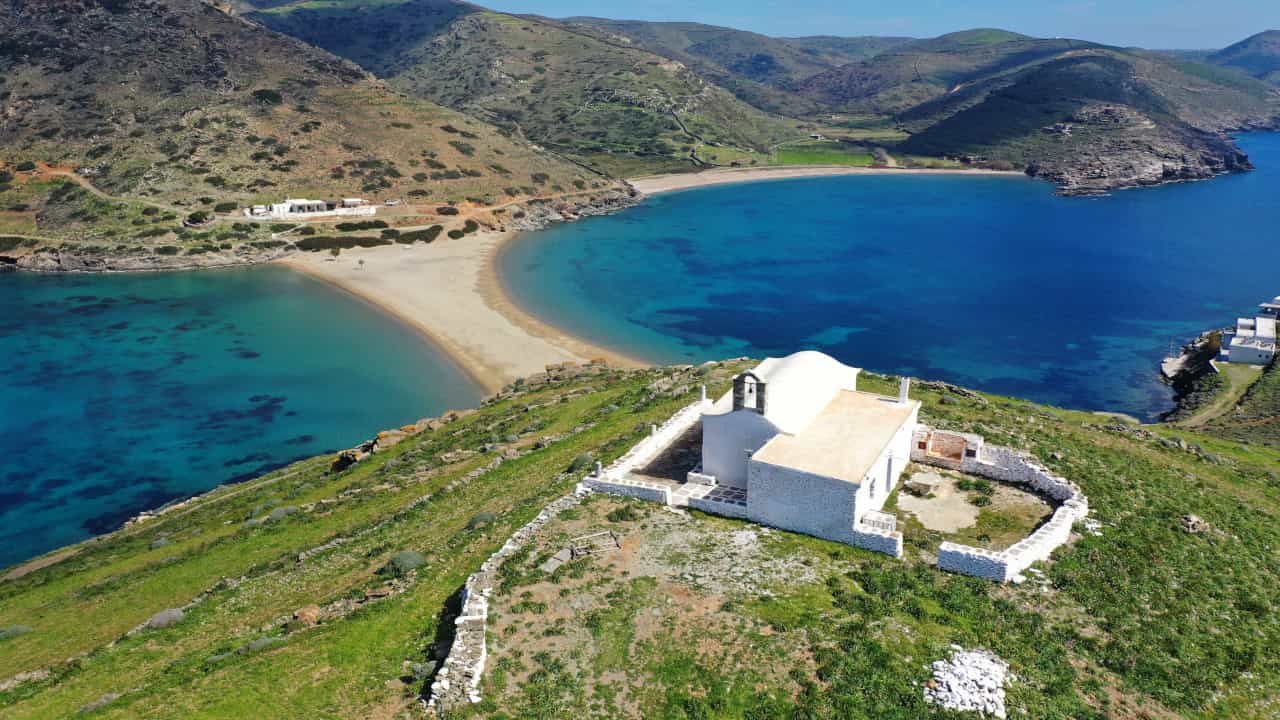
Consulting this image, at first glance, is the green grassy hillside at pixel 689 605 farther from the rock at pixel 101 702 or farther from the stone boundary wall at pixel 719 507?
the stone boundary wall at pixel 719 507

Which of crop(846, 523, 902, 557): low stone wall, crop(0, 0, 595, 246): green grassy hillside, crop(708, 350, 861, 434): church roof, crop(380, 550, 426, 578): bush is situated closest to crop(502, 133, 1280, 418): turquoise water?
crop(0, 0, 595, 246): green grassy hillside

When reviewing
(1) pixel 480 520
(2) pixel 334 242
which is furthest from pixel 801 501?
(2) pixel 334 242

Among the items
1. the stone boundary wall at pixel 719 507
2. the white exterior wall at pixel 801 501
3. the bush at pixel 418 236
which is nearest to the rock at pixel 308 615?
the stone boundary wall at pixel 719 507

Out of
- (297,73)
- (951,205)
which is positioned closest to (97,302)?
(297,73)

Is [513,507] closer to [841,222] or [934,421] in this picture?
[934,421]

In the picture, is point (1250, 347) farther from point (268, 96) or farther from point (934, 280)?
point (268, 96)

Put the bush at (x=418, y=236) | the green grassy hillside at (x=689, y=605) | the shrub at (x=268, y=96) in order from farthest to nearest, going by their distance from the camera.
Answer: the shrub at (x=268, y=96), the bush at (x=418, y=236), the green grassy hillside at (x=689, y=605)

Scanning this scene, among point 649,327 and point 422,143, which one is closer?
point 649,327
